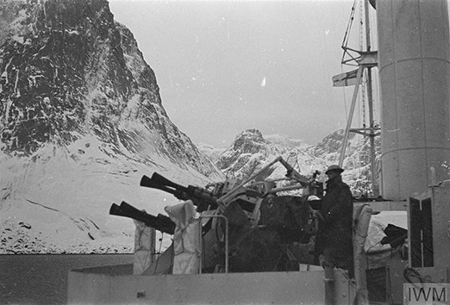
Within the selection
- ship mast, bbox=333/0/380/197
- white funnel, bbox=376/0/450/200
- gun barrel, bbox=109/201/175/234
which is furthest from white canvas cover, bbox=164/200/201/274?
ship mast, bbox=333/0/380/197

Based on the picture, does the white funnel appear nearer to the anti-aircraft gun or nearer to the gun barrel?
the anti-aircraft gun

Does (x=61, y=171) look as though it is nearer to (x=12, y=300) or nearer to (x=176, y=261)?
(x=12, y=300)

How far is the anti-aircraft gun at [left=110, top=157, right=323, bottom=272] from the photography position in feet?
25.3

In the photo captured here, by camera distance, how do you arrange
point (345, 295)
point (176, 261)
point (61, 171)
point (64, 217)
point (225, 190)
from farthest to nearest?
point (61, 171) < point (64, 217) < point (225, 190) < point (176, 261) < point (345, 295)

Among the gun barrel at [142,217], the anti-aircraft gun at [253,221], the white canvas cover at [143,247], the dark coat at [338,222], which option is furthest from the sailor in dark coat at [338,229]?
the white canvas cover at [143,247]

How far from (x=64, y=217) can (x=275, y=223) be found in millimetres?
161861

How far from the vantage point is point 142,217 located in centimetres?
855

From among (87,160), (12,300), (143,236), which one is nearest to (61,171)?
(87,160)

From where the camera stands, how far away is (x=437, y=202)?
7.48 m

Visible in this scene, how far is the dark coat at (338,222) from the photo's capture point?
7.41 m

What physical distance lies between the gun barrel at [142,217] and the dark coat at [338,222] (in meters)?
2.27

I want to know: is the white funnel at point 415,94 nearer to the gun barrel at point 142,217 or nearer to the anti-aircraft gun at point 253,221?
the anti-aircraft gun at point 253,221

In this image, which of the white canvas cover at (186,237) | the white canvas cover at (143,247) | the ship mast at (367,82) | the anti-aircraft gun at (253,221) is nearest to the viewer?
the white canvas cover at (186,237)

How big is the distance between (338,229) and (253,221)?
3.89 ft
